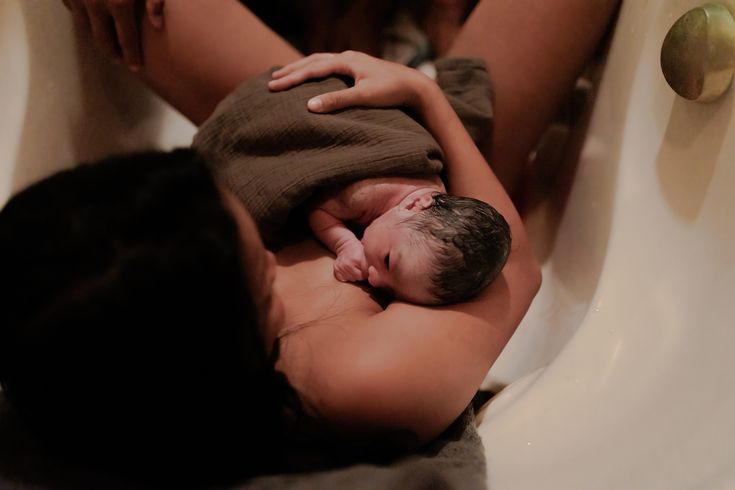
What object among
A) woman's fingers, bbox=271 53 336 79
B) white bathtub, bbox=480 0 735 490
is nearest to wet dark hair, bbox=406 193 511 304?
white bathtub, bbox=480 0 735 490

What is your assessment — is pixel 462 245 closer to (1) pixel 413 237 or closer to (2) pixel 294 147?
(1) pixel 413 237

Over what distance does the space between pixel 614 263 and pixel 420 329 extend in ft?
1.18

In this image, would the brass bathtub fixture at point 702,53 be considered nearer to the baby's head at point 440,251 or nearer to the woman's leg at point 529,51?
the woman's leg at point 529,51

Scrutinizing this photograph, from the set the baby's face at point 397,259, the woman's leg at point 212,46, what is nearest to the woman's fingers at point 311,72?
the woman's leg at point 212,46

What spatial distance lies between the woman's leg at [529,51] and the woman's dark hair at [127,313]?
583 mm

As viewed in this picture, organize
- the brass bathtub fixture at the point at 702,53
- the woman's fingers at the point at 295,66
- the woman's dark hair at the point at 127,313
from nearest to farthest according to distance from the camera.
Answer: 1. the woman's dark hair at the point at 127,313
2. the brass bathtub fixture at the point at 702,53
3. the woman's fingers at the point at 295,66

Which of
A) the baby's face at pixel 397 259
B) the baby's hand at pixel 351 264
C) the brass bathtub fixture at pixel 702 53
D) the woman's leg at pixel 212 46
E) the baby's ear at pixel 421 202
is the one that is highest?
the brass bathtub fixture at pixel 702 53

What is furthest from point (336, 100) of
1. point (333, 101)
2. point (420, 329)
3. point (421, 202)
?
point (420, 329)

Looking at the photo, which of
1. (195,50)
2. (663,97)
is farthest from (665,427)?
(195,50)

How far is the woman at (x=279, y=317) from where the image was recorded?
1.68 feet

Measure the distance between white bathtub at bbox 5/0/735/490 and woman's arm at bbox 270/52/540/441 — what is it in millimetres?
99

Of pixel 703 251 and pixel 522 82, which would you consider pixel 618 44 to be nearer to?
pixel 522 82

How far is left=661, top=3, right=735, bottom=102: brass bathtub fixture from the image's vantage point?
79cm

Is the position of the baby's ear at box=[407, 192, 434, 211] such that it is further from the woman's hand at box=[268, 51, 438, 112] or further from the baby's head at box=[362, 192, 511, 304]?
the woman's hand at box=[268, 51, 438, 112]
